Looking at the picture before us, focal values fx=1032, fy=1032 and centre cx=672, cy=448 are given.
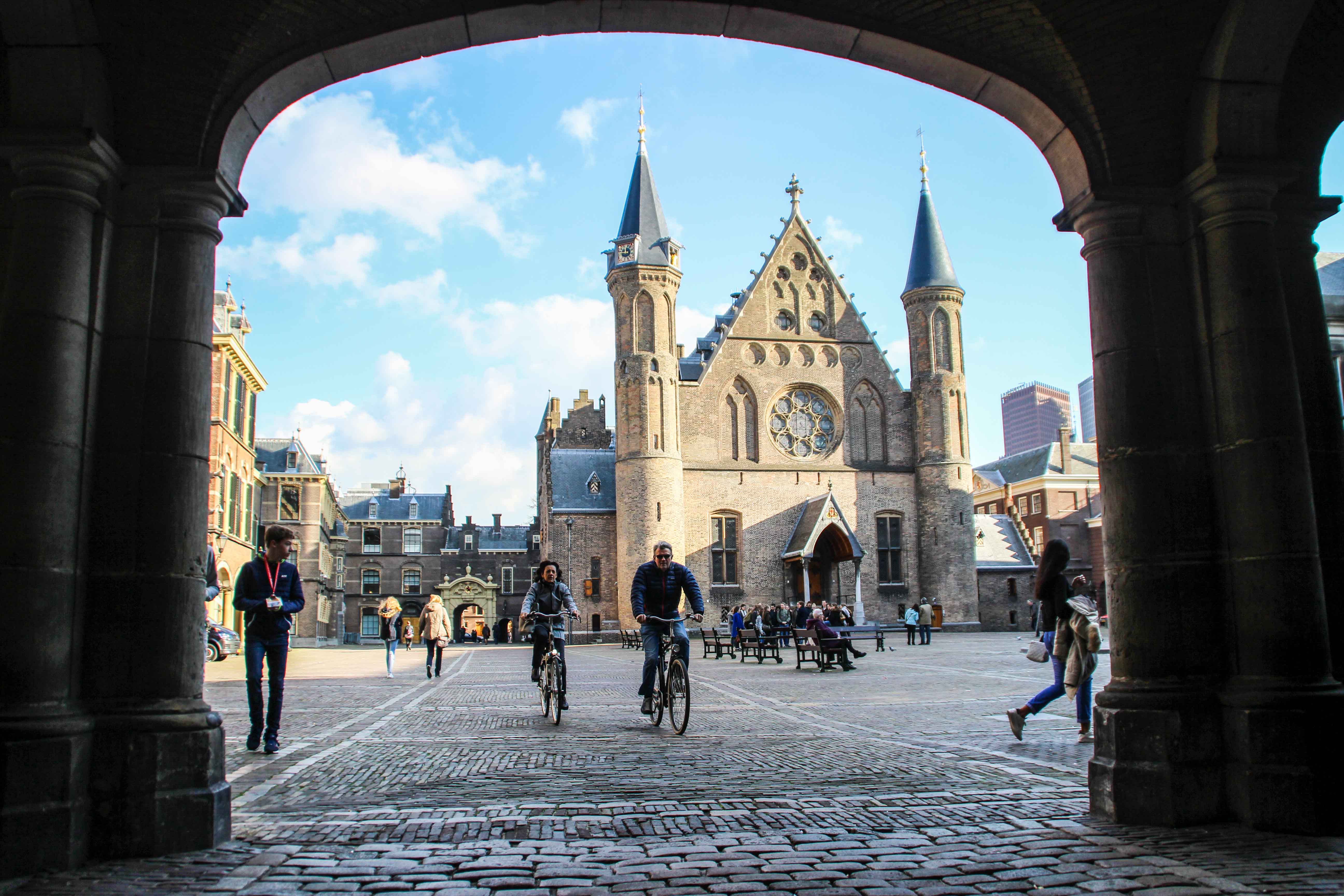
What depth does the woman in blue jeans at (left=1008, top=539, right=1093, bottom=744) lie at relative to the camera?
829cm

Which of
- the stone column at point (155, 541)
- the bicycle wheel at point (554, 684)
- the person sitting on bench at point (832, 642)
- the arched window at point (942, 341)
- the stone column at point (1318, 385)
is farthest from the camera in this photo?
the arched window at point (942, 341)

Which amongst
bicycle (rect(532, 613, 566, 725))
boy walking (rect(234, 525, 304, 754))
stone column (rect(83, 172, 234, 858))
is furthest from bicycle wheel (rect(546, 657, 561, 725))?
stone column (rect(83, 172, 234, 858))

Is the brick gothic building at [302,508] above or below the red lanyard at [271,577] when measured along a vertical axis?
above

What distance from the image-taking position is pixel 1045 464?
211 feet

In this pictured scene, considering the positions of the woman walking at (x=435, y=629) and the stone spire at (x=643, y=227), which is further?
the stone spire at (x=643, y=227)

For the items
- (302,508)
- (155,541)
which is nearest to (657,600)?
(155,541)

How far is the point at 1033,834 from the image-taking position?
4.86m

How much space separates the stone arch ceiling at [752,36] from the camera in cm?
536

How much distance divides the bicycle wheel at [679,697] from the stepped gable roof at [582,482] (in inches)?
1248

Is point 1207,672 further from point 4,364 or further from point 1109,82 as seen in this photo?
point 4,364

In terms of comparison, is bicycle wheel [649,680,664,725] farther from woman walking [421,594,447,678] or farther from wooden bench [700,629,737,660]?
wooden bench [700,629,737,660]

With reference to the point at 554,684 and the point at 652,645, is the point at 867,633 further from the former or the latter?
the point at 652,645

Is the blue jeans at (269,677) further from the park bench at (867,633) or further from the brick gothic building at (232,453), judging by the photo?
the brick gothic building at (232,453)

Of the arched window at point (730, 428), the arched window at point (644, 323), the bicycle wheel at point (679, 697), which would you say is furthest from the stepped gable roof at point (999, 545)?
the bicycle wheel at point (679, 697)
